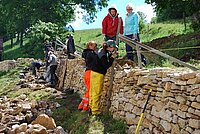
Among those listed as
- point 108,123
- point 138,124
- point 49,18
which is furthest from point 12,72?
point 138,124

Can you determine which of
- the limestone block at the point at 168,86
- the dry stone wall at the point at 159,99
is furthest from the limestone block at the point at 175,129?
the limestone block at the point at 168,86

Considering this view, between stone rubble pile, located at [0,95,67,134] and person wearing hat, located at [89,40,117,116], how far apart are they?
3.77 feet

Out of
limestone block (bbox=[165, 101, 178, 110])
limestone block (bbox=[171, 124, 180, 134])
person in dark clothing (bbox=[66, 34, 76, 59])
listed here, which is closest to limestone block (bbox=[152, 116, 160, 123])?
limestone block (bbox=[165, 101, 178, 110])

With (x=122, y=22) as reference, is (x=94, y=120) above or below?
below

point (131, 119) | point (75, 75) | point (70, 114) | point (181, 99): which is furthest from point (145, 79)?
point (75, 75)

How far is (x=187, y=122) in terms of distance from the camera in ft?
18.5

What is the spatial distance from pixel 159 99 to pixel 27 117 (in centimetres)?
552

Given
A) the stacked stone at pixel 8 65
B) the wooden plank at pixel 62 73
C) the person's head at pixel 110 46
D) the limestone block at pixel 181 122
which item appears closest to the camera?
the limestone block at pixel 181 122

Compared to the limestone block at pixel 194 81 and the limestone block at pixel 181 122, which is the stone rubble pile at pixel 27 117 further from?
the limestone block at pixel 194 81

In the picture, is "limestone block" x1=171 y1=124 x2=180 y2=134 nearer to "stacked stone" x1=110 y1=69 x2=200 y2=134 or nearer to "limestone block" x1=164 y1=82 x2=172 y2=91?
"stacked stone" x1=110 y1=69 x2=200 y2=134

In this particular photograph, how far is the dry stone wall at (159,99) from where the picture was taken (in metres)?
5.57

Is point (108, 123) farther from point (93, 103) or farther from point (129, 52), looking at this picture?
point (129, 52)

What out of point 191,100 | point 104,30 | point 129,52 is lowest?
point 191,100

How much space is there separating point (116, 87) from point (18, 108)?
13.4 feet
